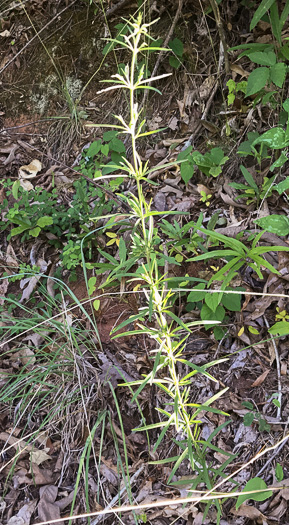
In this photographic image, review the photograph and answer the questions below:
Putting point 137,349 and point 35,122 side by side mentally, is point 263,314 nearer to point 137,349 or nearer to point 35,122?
point 137,349

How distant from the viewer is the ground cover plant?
5.77 feet

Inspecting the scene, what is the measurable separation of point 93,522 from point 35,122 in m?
2.63

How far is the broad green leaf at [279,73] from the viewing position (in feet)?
6.91

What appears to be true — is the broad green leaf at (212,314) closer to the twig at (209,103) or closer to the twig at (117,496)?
the twig at (117,496)

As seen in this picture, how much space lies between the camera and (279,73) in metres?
2.12

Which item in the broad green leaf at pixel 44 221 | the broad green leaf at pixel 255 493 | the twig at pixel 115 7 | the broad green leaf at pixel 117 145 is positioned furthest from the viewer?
the twig at pixel 115 7

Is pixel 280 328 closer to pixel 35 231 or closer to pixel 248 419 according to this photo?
pixel 248 419

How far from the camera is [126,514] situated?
183 cm

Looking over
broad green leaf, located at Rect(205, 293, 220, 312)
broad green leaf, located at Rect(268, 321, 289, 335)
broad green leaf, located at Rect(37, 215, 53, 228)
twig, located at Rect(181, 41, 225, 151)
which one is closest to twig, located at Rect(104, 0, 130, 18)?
twig, located at Rect(181, 41, 225, 151)

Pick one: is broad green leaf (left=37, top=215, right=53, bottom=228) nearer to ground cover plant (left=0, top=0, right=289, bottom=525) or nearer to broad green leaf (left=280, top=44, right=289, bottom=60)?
ground cover plant (left=0, top=0, right=289, bottom=525)

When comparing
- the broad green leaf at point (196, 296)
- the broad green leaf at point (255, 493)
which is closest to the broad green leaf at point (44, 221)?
the broad green leaf at point (196, 296)

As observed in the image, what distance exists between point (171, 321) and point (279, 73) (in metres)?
1.28

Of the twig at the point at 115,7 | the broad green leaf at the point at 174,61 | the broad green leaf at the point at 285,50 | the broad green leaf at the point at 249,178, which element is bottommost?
the broad green leaf at the point at 249,178

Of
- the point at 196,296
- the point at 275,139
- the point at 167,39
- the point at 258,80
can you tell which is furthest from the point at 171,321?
the point at 167,39
